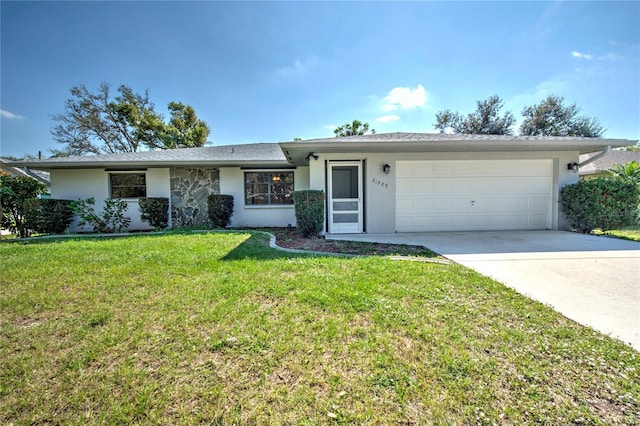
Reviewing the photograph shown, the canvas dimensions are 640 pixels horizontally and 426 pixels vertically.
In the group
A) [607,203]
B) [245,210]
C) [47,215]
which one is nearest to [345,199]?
[245,210]

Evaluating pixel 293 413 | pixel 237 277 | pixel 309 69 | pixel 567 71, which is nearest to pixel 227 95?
pixel 309 69

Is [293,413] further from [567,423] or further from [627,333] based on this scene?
[627,333]

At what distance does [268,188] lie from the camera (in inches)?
389

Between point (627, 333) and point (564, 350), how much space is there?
85 centimetres

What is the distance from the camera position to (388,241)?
21.1ft

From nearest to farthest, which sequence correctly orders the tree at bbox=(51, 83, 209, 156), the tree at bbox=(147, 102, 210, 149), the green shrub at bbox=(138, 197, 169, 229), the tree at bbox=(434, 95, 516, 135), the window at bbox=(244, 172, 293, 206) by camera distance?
1. the green shrub at bbox=(138, 197, 169, 229)
2. the window at bbox=(244, 172, 293, 206)
3. the tree at bbox=(51, 83, 209, 156)
4. the tree at bbox=(147, 102, 210, 149)
5. the tree at bbox=(434, 95, 516, 135)

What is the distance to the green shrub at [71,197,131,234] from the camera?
28.3 feet

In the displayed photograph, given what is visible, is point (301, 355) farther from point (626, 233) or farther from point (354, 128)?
point (354, 128)

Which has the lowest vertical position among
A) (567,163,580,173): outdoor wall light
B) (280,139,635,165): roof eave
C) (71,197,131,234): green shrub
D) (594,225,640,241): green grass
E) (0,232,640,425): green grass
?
(0,232,640,425): green grass

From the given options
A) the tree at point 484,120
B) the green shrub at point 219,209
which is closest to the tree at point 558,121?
the tree at point 484,120

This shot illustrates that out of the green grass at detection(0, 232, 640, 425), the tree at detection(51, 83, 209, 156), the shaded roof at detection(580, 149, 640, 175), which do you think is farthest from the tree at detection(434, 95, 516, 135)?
the green grass at detection(0, 232, 640, 425)

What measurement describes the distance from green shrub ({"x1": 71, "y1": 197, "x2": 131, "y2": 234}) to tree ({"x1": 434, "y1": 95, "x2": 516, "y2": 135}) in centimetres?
2666

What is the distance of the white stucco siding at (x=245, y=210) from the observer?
972 cm

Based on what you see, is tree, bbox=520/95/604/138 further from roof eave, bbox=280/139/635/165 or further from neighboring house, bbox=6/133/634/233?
roof eave, bbox=280/139/635/165
